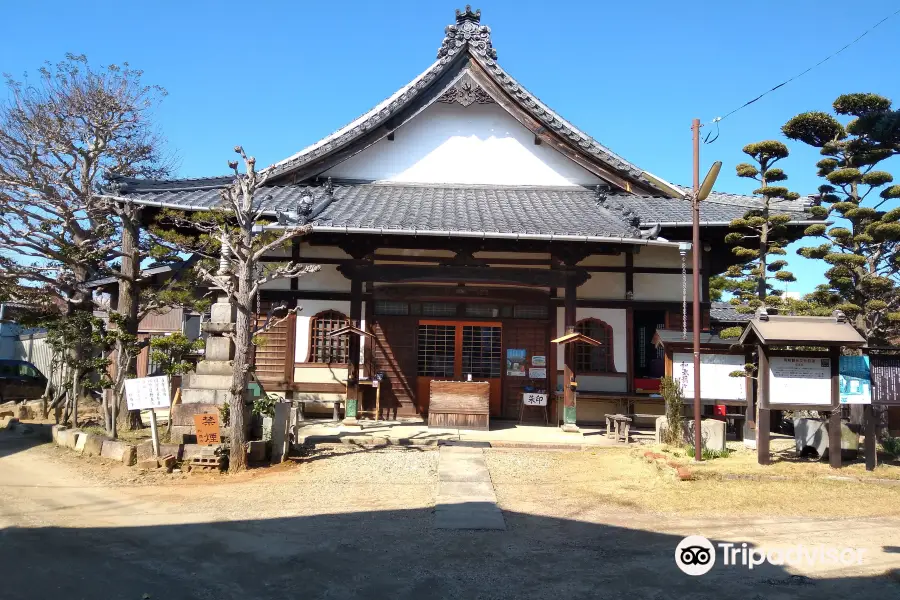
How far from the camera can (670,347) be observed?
434 inches

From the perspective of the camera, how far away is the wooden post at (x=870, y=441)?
8.66 meters

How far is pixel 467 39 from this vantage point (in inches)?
613

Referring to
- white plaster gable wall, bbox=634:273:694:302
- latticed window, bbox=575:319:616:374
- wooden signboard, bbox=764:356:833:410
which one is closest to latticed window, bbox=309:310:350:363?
latticed window, bbox=575:319:616:374

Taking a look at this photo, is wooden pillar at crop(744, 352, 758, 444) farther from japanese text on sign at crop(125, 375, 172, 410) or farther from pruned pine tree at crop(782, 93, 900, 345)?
japanese text on sign at crop(125, 375, 172, 410)

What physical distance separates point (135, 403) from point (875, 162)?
1272 centimetres

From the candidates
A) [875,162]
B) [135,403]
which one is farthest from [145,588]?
[875,162]

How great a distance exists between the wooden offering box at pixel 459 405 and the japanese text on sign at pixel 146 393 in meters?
5.18

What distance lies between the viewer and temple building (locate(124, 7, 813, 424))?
1301cm

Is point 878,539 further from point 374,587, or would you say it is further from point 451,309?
point 451,309

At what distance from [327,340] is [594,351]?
623 cm

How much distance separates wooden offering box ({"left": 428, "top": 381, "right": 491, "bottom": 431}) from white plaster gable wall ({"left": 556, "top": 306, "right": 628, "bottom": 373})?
94.7 inches

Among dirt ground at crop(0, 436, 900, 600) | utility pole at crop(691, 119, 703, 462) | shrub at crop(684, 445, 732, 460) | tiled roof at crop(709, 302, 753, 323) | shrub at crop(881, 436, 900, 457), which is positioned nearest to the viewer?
dirt ground at crop(0, 436, 900, 600)

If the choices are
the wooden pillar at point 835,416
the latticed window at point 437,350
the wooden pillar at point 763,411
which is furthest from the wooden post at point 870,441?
the latticed window at point 437,350

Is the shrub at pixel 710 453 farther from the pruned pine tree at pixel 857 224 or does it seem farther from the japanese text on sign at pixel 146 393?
the japanese text on sign at pixel 146 393
